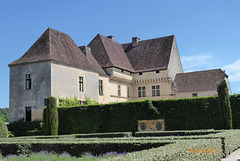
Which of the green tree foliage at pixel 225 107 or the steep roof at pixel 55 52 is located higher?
the steep roof at pixel 55 52

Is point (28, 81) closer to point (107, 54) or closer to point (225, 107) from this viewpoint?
point (107, 54)

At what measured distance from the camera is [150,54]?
1559 inches

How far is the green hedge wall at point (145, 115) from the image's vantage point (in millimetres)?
19188

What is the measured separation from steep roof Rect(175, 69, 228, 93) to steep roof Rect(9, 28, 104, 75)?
530 inches

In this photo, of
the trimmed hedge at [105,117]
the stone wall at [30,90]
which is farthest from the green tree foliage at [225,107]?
the stone wall at [30,90]

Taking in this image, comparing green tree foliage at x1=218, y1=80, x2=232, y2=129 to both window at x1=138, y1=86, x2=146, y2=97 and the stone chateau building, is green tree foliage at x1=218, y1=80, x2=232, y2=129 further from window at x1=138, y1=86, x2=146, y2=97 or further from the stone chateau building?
window at x1=138, y1=86, x2=146, y2=97

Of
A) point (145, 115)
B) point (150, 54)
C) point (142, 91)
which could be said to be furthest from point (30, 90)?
point (150, 54)

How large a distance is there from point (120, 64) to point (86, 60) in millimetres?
6395

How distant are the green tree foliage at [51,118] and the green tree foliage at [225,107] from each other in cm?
1248

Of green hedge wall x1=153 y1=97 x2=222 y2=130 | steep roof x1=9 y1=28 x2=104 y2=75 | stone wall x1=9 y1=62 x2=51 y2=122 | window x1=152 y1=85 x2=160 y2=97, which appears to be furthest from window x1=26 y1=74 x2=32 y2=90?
window x1=152 y1=85 x2=160 y2=97

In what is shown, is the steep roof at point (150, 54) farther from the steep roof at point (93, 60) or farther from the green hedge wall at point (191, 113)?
the green hedge wall at point (191, 113)

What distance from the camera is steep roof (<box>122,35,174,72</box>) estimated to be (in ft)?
124

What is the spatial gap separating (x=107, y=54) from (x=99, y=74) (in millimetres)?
4240

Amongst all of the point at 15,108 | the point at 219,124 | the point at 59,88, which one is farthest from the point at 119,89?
the point at 219,124
